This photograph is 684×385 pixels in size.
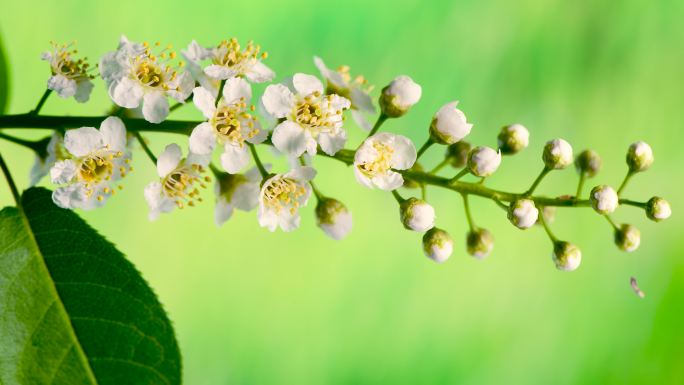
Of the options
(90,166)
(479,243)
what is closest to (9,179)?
(90,166)

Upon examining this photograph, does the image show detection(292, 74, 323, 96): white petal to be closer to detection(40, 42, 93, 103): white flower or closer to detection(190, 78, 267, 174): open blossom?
detection(190, 78, 267, 174): open blossom

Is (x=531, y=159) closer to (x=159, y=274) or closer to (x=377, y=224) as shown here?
(x=377, y=224)

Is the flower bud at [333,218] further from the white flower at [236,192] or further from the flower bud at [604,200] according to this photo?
the flower bud at [604,200]

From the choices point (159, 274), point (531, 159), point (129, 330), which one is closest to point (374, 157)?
point (129, 330)

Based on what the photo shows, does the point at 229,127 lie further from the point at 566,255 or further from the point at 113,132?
the point at 566,255

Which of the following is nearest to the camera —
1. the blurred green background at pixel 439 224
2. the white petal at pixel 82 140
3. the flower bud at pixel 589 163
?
the white petal at pixel 82 140

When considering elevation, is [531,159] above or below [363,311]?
above

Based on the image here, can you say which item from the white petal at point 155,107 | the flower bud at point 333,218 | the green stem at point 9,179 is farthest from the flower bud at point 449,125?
the green stem at point 9,179
